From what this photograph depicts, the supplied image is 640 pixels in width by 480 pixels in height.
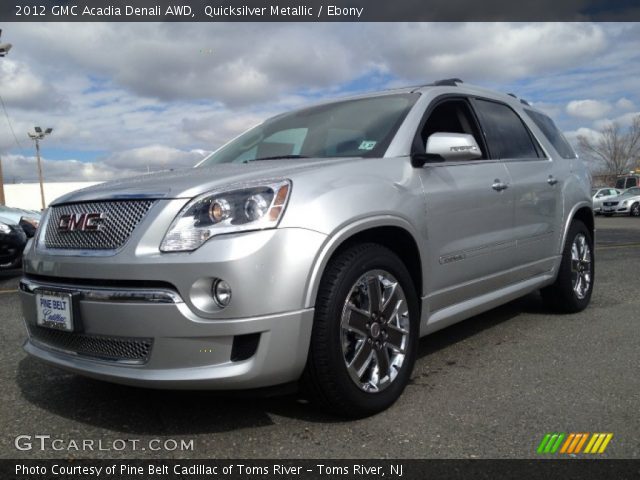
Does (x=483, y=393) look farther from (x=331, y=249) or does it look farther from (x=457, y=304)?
(x=331, y=249)

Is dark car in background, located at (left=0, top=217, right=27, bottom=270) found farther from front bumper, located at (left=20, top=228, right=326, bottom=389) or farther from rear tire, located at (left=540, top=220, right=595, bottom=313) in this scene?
rear tire, located at (left=540, top=220, right=595, bottom=313)

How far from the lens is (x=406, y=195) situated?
299cm

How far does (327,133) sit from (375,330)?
139 cm

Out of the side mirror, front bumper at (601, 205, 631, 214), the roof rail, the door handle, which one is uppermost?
the roof rail

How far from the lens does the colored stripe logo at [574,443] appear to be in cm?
235

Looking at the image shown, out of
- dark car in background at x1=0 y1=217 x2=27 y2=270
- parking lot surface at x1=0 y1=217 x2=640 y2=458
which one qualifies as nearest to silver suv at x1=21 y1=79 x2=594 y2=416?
parking lot surface at x1=0 y1=217 x2=640 y2=458

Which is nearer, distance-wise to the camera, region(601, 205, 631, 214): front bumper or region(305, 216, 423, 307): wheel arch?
region(305, 216, 423, 307): wheel arch

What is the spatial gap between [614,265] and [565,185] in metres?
3.94

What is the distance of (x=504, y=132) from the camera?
13.7 feet

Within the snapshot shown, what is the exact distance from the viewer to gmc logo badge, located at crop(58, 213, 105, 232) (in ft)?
8.46

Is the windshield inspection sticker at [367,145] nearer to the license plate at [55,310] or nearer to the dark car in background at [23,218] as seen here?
the license plate at [55,310]
